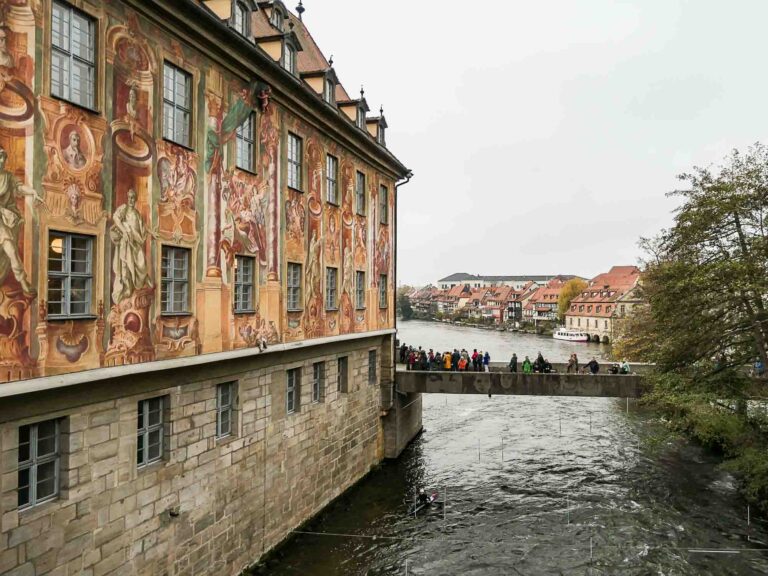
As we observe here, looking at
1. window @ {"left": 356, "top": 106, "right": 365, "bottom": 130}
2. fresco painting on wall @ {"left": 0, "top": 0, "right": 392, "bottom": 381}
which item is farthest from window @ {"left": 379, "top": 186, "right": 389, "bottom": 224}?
fresco painting on wall @ {"left": 0, "top": 0, "right": 392, "bottom": 381}

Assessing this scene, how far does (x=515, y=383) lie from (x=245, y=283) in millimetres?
12354

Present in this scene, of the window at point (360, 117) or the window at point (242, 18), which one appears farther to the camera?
the window at point (360, 117)

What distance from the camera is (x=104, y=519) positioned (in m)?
9.23

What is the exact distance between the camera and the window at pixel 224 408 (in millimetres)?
12391

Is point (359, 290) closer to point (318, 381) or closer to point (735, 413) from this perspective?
point (318, 381)

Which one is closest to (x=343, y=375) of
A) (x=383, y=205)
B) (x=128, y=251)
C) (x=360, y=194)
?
(x=360, y=194)

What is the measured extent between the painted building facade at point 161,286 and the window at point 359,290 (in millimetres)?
1919

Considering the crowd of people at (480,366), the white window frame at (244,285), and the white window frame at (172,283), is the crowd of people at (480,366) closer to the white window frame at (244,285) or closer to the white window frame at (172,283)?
the white window frame at (244,285)

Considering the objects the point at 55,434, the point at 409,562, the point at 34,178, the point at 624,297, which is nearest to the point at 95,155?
the point at 34,178

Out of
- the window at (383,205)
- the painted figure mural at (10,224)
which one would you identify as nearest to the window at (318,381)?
the window at (383,205)

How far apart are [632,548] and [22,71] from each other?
16.0 meters

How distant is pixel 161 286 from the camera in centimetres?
1055

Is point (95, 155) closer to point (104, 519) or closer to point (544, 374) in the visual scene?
point (104, 519)

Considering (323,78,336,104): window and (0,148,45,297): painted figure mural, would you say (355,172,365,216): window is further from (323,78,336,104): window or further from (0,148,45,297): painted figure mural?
(0,148,45,297): painted figure mural
